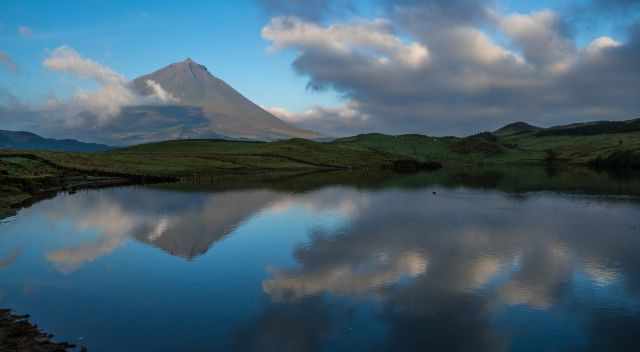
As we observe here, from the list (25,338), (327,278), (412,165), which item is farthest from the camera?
(412,165)

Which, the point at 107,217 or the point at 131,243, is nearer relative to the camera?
the point at 131,243

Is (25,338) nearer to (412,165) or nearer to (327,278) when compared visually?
(327,278)

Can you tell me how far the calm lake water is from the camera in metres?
22.7

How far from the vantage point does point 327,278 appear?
32125mm

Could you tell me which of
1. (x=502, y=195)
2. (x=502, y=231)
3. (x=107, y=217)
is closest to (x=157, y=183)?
(x=107, y=217)

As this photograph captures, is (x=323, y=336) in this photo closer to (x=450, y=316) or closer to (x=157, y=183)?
(x=450, y=316)

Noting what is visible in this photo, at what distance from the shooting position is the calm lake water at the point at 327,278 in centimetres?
2267

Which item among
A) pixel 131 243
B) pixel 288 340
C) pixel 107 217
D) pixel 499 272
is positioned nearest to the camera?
pixel 288 340

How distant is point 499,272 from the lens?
33.0m

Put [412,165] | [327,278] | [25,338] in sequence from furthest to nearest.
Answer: [412,165] < [327,278] < [25,338]

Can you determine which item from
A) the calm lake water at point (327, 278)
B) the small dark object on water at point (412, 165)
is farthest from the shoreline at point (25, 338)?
the small dark object on water at point (412, 165)

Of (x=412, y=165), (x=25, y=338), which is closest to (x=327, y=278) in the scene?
(x=25, y=338)

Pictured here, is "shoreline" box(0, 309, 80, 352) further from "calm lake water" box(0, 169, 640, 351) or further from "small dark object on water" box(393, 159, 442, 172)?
"small dark object on water" box(393, 159, 442, 172)

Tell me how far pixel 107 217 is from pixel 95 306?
34.4 metres
